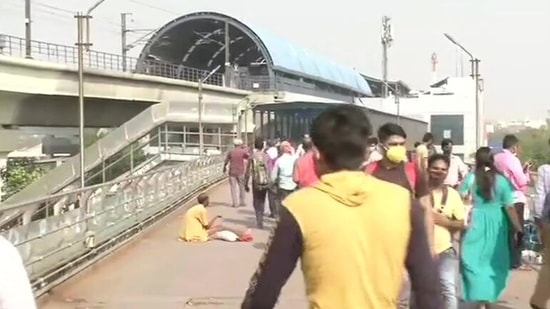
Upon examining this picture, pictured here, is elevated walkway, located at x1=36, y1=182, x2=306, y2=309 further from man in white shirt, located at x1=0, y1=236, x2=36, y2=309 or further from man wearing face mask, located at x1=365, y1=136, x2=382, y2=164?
man in white shirt, located at x1=0, y1=236, x2=36, y2=309

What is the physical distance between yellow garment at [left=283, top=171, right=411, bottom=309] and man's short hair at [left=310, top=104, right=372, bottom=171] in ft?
0.16

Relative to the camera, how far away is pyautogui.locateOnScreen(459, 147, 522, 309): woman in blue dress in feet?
25.9

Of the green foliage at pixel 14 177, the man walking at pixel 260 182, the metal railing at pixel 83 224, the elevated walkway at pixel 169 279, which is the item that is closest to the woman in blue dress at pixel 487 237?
the elevated walkway at pixel 169 279

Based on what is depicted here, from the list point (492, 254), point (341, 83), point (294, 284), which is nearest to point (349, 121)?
point (492, 254)

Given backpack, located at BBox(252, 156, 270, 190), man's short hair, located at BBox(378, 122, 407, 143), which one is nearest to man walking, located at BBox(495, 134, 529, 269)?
man's short hair, located at BBox(378, 122, 407, 143)

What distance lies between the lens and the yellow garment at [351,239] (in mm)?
3254

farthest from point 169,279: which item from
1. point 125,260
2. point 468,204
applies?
point 468,204

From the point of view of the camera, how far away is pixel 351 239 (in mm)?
3256

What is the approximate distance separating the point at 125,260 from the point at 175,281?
228 centimetres

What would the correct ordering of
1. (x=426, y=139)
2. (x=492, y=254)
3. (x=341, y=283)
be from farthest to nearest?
1. (x=426, y=139)
2. (x=492, y=254)
3. (x=341, y=283)

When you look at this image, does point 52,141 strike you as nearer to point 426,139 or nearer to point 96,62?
point 96,62

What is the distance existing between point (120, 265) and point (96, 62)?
3306 cm

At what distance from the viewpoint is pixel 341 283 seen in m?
3.27

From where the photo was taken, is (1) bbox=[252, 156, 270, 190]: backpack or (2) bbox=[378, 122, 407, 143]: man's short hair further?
(1) bbox=[252, 156, 270, 190]: backpack
